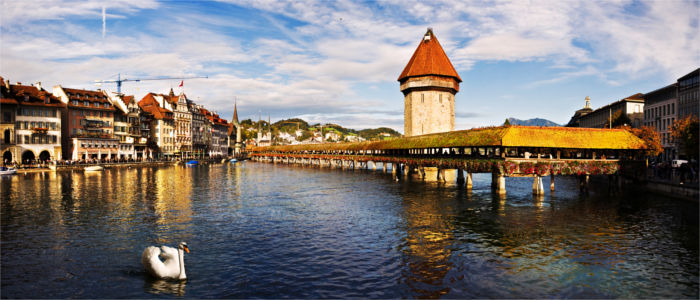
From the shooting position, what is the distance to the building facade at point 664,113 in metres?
73.2

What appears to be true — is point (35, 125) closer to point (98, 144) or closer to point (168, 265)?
point (98, 144)

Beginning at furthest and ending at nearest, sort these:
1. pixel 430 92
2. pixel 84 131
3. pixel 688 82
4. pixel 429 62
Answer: pixel 84 131 < pixel 429 62 < pixel 430 92 < pixel 688 82

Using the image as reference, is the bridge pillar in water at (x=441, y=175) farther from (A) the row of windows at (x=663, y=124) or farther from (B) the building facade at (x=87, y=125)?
(B) the building facade at (x=87, y=125)

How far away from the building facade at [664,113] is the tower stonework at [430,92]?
35934 millimetres

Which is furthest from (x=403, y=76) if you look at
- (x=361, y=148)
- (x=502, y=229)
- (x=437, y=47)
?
(x=502, y=229)

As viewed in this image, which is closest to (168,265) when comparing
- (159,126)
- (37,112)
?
(37,112)

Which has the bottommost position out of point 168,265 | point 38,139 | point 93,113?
point 168,265

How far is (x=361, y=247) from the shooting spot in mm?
19688

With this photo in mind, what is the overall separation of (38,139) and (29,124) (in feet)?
11.0

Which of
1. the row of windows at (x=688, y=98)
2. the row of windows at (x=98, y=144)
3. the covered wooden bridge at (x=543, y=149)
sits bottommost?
the covered wooden bridge at (x=543, y=149)

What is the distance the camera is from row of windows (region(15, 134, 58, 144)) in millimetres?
79375

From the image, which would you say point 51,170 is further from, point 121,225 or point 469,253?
point 469,253

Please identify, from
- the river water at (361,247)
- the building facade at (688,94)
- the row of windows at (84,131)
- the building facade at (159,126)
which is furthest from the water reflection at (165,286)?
the building facade at (159,126)

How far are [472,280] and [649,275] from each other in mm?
6936
